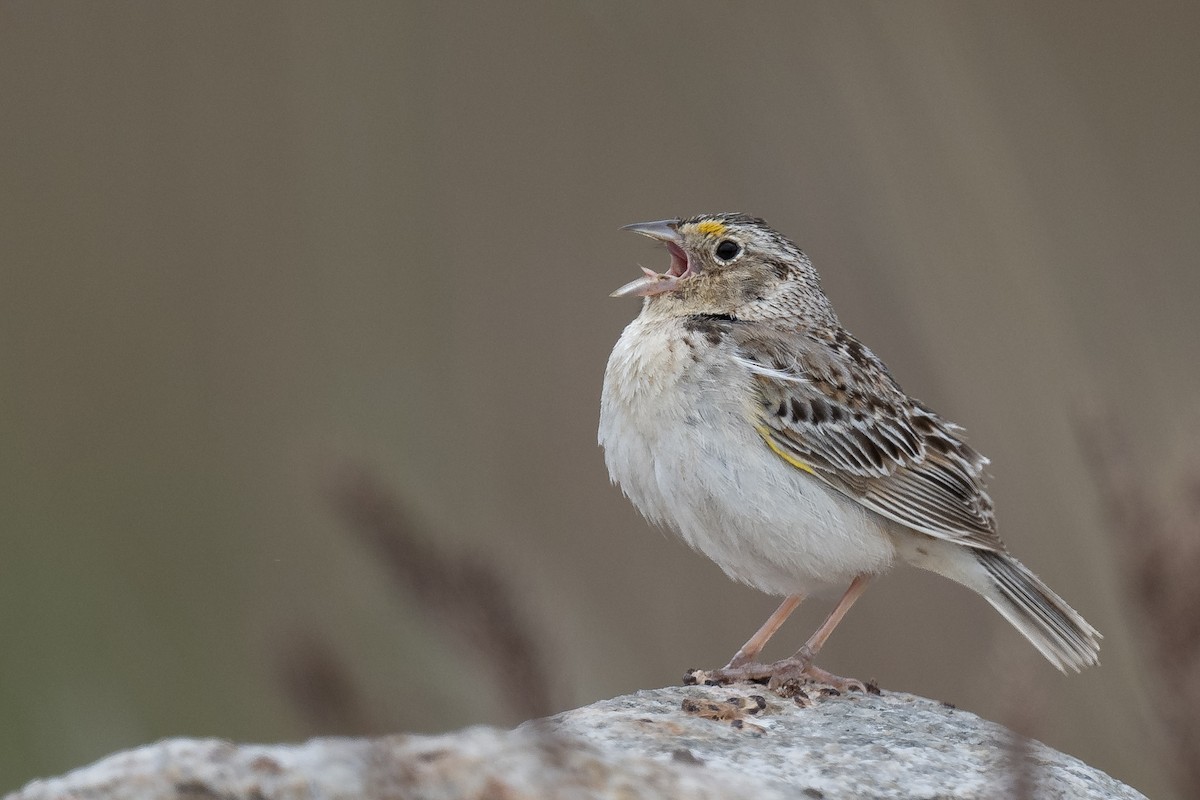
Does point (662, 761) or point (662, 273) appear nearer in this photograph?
point (662, 761)

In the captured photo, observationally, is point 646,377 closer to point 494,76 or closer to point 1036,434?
point 1036,434

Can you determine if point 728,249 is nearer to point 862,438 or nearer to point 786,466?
point 862,438

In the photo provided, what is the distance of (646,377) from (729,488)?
20.9 inches

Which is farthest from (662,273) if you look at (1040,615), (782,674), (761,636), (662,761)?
(662,761)

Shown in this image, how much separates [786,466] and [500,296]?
115 inches

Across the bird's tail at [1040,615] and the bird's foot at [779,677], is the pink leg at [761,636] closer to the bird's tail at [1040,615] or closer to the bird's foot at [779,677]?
the bird's foot at [779,677]

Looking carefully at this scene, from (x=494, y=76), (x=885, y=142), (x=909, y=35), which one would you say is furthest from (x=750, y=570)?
(x=494, y=76)

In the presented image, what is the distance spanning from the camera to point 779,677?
4652 millimetres

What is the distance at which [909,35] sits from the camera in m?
Answer: 5.78

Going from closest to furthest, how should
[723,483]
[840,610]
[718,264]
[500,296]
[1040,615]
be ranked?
1. [723,483]
2. [1040,615]
3. [840,610]
4. [718,264]
5. [500,296]

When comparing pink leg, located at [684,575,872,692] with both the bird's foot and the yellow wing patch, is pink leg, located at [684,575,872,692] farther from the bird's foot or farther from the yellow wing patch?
the yellow wing patch

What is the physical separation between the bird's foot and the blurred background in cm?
42

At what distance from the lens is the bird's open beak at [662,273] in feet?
18.4

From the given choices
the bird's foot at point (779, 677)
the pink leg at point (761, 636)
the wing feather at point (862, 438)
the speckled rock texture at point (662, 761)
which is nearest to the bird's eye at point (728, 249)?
the wing feather at point (862, 438)
